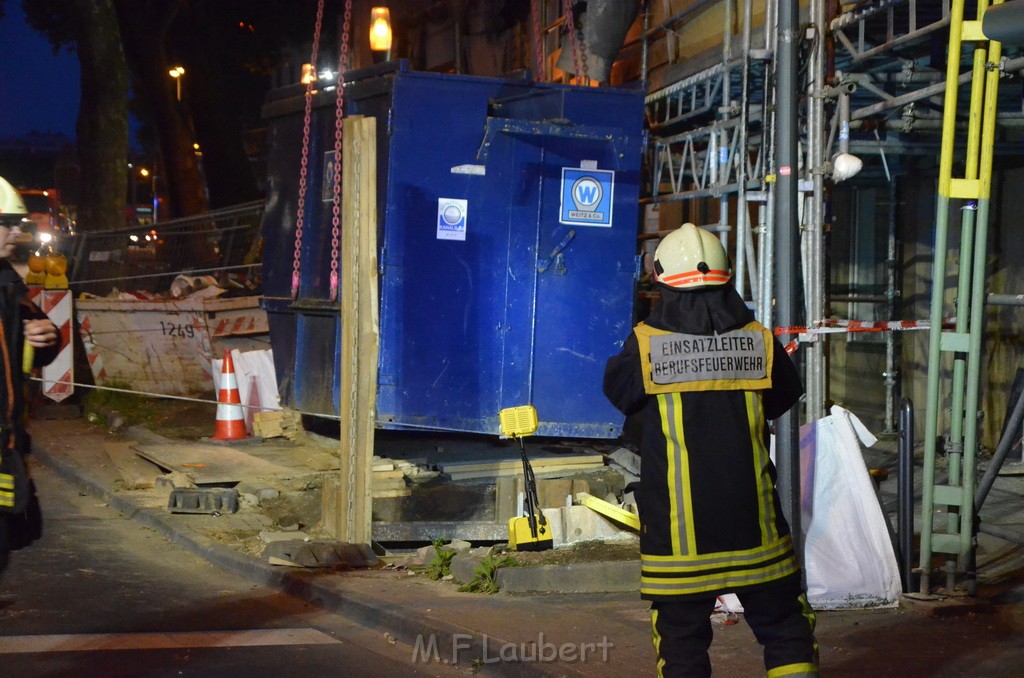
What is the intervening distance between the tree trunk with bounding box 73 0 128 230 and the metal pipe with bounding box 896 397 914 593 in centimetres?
2169

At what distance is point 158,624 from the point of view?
6438 millimetres

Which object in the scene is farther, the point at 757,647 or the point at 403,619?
the point at 403,619

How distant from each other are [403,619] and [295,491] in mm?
3656

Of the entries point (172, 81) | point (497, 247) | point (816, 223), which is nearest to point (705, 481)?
point (816, 223)

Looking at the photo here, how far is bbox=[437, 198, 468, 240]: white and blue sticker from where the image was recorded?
9.26 meters

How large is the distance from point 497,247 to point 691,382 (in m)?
5.50

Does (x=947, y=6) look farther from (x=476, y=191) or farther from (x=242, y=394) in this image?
(x=242, y=394)

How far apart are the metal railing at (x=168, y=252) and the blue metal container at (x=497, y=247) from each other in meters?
7.26

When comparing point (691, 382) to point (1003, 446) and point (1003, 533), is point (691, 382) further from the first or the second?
point (1003, 533)

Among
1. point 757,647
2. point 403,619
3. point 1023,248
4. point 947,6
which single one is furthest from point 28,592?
point 1023,248

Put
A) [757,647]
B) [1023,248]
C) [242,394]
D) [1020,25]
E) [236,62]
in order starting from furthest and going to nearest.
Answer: [236,62]
[242,394]
[1023,248]
[757,647]
[1020,25]

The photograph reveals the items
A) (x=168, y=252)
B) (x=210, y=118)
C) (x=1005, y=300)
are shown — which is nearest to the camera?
(x=1005, y=300)

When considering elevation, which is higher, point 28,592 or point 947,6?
point 947,6

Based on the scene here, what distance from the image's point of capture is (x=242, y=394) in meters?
12.5
